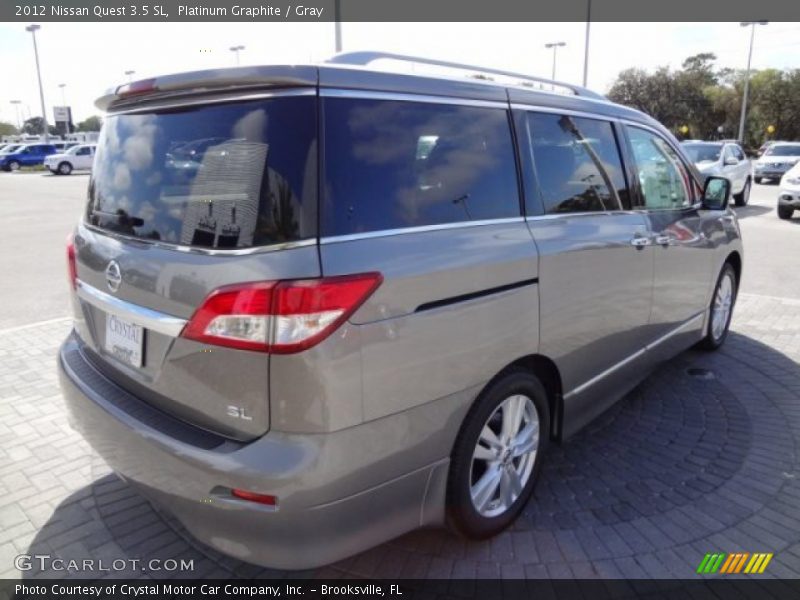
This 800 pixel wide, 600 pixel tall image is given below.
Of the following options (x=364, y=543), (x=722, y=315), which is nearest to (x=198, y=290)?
(x=364, y=543)

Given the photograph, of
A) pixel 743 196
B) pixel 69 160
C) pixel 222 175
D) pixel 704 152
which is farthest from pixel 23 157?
pixel 222 175

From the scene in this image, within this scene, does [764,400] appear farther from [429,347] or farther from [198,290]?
[198,290]

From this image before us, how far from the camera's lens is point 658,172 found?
4168 mm

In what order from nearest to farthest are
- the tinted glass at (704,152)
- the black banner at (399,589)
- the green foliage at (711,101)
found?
1. the black banner at (399,589)
2. the tinted glass at (704,152)
3. the green foliage at (711,101)

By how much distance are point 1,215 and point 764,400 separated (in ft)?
56.9

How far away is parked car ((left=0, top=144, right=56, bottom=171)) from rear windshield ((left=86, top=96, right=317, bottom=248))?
163 ft

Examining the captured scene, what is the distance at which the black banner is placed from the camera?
2.49m

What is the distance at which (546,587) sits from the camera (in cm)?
253

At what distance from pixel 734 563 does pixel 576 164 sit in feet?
6.59

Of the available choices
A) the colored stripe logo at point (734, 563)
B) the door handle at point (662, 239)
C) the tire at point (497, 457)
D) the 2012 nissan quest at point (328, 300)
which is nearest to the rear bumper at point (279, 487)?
the 2012 nissan quest at point (328, 300)

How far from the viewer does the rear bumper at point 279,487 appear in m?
1.98

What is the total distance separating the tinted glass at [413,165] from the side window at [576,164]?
10.0 inches

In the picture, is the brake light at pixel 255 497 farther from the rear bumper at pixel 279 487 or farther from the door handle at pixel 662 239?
the door handle at pixel 662 239

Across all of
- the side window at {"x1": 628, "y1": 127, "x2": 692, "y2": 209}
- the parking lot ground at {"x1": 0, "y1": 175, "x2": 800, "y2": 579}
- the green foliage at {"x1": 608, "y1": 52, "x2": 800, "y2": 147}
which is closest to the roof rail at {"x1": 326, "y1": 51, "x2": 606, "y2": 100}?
the side window at {"x1": 628, "y1": 127, "x2": 692, "y2": 209}
